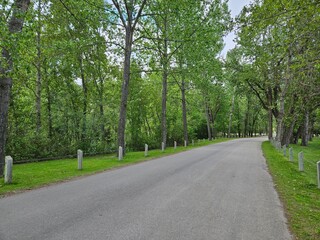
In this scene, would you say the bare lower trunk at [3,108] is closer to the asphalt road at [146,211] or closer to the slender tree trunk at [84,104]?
the asphalt road at [146,211]

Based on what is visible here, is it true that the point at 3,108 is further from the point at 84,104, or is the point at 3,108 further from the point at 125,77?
the point at 84,104

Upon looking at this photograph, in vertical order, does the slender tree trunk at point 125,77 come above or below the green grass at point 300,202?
above

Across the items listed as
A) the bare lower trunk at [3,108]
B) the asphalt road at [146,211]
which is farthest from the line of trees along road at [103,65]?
the asphalt road at [146,211]

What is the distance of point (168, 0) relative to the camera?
1548 centimetres

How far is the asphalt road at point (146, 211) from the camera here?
3941 mm

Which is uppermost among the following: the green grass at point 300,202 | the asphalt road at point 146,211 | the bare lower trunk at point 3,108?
the bare lower trunk at point 3,108

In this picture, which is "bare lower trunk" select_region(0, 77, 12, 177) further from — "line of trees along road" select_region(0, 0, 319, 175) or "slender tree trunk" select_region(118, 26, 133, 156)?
"slender tree trunk" select_region(118, 26, 133, 156)

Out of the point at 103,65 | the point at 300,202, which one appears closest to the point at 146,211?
the point at 300,202

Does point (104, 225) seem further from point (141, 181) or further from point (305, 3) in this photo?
point (305, 3)

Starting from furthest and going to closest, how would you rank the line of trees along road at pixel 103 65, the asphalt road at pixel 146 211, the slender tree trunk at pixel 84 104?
the slender tree trunk at pixel 84 104 < the line of trees along road at pixel 103 65 < the asphalt road at pixel 146 211

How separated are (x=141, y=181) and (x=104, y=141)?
15.3 m

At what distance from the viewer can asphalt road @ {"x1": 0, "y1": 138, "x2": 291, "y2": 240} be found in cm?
394

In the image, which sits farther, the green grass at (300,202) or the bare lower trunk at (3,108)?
the bare lower trunk at (3,108)

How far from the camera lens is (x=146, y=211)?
501cm
